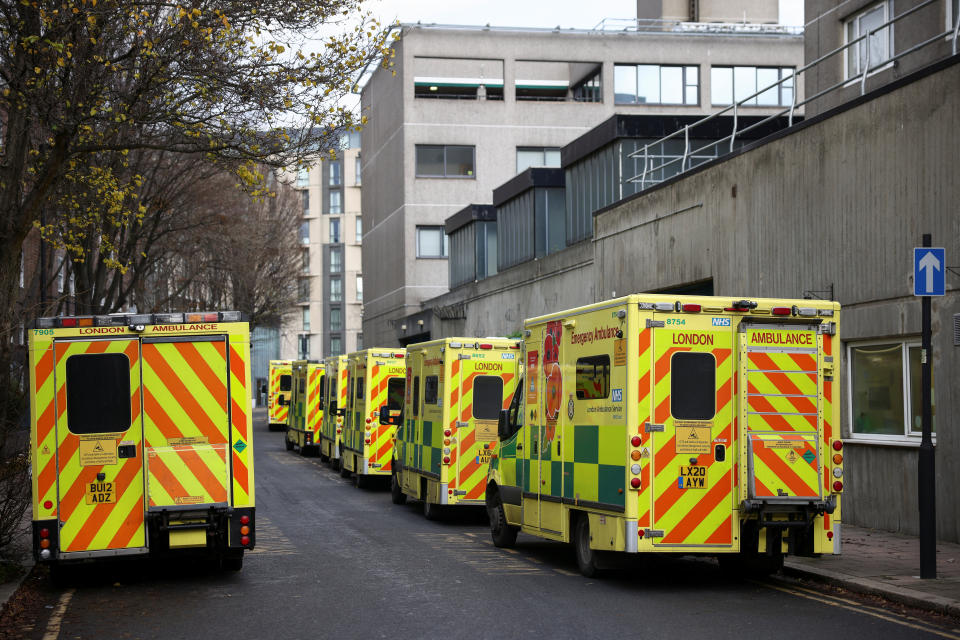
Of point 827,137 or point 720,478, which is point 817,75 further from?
point 720,478

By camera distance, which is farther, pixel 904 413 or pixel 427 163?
pixel 427 163

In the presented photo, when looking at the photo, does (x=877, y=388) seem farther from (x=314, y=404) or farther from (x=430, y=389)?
(x=314, y=404)

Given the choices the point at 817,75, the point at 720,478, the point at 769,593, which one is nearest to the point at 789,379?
the point at 720,478

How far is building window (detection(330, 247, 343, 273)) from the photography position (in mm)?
100562

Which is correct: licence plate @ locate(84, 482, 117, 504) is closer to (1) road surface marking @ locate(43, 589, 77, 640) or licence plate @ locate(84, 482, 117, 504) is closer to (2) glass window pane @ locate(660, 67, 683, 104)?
(1) road surface marking @ locate(43, 589, 77, 640)

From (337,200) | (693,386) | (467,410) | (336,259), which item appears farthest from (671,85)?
(337,200)

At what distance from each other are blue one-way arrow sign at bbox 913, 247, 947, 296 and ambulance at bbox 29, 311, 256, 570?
6.54 m

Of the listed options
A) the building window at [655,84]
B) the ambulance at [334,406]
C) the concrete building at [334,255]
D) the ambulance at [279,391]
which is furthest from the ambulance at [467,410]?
the concrete building at [334,255]

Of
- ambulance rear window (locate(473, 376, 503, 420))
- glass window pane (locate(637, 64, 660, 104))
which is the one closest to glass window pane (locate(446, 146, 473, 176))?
glass window pane (locate(637, 64, 660, 104))

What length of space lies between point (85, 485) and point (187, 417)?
3.74 feet

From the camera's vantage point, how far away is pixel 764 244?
59.1ft

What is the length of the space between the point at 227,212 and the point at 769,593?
90.7 feet

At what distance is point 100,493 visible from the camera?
1116cm

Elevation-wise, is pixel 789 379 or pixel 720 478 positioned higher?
pixel 789 379
